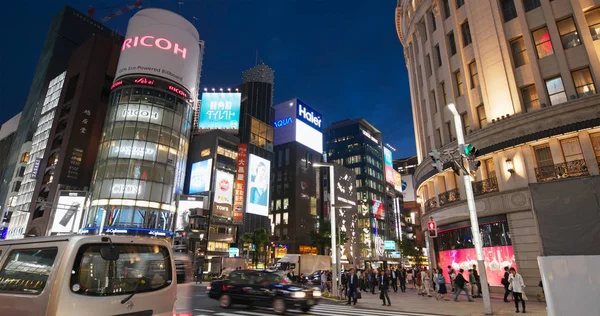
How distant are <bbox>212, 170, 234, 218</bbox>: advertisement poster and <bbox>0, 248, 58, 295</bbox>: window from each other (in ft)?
185

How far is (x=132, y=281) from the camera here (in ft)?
17.1

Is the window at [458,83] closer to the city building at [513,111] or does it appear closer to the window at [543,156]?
the city building at [513,111]

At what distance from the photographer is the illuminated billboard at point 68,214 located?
4795cm

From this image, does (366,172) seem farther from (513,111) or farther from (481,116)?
(513,111)

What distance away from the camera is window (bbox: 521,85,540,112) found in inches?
824

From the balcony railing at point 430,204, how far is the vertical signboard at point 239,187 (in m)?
41.2

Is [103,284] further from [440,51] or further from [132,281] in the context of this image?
[440,51]

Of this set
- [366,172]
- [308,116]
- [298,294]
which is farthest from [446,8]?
[366,172]

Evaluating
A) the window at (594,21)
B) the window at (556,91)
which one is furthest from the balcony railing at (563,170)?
the window at (594,21)

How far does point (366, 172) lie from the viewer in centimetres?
10712

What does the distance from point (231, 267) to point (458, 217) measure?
34514mm

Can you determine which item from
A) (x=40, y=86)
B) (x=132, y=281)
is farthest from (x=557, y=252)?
(x=40, y=86)

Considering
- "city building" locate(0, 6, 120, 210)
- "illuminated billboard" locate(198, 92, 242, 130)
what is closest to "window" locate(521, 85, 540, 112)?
"illuminated billboard" locate(198, 92, 242, 130)

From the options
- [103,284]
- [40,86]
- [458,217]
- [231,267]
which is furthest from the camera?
[40,86]
